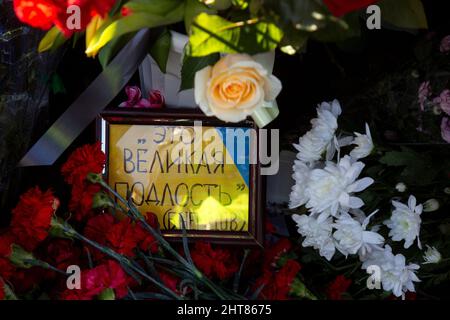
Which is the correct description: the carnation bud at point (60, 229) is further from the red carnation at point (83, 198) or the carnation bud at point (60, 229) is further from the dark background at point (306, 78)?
the dark background at point (306, 78)

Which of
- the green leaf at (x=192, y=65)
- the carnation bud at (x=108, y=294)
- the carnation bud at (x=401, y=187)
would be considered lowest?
the carnation bud at (x=108, y=294)

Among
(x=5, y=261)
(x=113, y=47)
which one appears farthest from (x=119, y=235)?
(x=113, y=47)

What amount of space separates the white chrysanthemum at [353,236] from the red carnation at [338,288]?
0.05 meters

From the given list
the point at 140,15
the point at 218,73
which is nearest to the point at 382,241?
the point at 218,73

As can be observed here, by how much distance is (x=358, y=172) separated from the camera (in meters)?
0.91

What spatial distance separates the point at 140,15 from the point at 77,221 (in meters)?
0.40

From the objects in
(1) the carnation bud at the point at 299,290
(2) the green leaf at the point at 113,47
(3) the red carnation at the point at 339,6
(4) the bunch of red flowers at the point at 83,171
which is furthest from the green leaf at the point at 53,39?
(1) the carnation bud at the point at 299,290

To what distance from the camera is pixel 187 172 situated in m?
1.00

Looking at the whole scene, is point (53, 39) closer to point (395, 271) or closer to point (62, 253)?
point (62, 253)

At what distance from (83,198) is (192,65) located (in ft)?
0.89

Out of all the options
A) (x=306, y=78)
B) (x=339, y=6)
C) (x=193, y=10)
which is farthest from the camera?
(x=306, y=78)

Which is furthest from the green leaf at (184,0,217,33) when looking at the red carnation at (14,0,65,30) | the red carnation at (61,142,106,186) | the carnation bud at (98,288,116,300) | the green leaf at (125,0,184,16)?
the carnation bud at (98,288,116,300)

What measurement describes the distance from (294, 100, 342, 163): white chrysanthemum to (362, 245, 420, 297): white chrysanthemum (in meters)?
0.17

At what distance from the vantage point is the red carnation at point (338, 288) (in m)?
0.95
